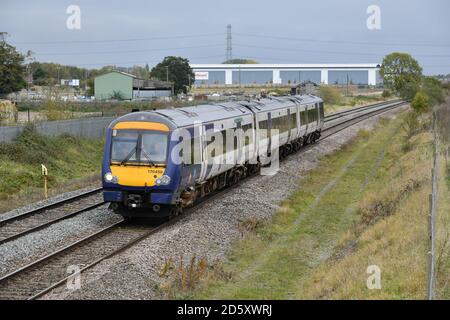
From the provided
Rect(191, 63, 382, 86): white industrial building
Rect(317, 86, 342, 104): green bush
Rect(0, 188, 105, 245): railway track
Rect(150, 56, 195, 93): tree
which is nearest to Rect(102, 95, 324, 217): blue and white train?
Rect(0, 188, 105, 245): railway track

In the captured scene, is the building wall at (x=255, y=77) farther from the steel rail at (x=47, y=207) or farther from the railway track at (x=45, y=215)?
the railway track at (x=45, y=215)

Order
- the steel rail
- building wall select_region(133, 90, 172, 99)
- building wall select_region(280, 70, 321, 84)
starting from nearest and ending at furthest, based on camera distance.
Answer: the steel rail < building wall select_region(133, 90, 172, 99) < building wall select_region(280, 70, 321, 84)

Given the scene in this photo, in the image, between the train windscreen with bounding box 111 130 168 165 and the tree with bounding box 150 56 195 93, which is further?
the tree with bounding box 150 56 195 93

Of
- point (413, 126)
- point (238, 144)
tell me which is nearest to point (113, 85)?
point (413, 126)

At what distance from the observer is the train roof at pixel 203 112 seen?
17281 millimetres

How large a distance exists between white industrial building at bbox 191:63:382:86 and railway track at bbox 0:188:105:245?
145904 mm

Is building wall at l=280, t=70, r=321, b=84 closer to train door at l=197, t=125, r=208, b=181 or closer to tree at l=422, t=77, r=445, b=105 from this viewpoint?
tree at l=422, t=77, r=445, b=105

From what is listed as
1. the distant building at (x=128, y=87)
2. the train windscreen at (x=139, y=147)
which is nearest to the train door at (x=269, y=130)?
the train windscreen at (x=139, y=147)

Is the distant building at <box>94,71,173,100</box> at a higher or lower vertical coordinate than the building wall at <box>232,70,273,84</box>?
lower

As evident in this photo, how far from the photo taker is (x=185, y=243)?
50.2ft

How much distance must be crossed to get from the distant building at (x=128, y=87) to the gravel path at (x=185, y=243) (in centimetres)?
5443

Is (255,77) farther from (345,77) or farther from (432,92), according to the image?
(432,92)

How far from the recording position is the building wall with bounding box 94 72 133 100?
79.4 m

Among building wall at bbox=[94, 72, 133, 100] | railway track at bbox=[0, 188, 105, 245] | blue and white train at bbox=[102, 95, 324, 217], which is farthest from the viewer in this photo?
building wall at bbox=[94, 72, 133, 100]
